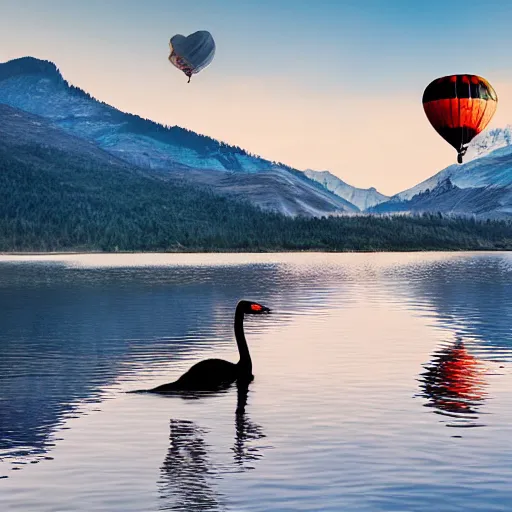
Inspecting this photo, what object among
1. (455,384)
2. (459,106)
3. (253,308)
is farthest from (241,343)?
(459,106)

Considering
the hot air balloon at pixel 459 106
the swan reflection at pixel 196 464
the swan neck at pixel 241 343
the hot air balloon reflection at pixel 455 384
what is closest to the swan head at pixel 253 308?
the swan neck at pixel 241 343

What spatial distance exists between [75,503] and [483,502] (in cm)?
769

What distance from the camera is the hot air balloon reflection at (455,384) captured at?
112 feet

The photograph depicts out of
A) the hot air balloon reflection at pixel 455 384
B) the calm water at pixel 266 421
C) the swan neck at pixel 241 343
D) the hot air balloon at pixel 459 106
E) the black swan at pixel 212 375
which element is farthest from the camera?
the hot air balloon at pixel 459 106

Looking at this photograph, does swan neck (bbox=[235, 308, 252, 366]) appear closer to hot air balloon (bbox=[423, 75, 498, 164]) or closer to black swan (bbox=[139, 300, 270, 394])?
black swan (bbox=[139, 300, 270, 394])

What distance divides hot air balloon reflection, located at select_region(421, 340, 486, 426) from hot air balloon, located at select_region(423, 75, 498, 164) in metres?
72.0

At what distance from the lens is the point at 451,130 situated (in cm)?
12362

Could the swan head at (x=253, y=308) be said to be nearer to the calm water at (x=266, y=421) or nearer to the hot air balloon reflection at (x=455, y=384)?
the calm water at (x=266, y=421)

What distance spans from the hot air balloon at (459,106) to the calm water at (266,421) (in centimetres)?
5550

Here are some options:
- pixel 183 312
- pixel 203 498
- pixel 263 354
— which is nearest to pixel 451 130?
pixel 183 312

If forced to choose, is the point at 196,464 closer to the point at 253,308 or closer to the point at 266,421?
the point at 266,421

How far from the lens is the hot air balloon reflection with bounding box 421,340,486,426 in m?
34.1

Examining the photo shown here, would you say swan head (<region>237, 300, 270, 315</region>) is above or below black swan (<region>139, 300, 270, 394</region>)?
above

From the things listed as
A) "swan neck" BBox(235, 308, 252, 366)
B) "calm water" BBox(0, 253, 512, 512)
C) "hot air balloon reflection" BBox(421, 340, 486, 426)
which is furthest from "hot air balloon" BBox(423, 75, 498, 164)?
"swan neck" BBox(235, 308, 252, 366)
